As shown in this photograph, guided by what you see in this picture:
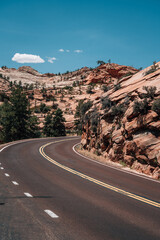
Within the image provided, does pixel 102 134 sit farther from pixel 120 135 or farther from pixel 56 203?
pixel 56 203

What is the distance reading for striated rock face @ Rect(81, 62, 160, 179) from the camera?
41.5ft

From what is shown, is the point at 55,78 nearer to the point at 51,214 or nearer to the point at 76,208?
the point at 76,208

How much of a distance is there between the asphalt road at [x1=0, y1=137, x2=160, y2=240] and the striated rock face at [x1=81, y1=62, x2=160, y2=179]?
3371 mm

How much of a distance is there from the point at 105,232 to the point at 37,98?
85921 millimetres

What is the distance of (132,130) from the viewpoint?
47.8 feet

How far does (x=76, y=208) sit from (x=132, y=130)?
32.1 feet

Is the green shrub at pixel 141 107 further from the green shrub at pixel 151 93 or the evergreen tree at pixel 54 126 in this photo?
the evergreen tree at pixel 54 126

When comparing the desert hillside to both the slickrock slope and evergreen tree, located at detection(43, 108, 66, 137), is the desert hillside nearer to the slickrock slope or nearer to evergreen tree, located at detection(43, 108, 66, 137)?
evergreen tree, located at detection(43, 108, 66, 137)

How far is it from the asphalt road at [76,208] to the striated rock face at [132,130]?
11.1 feet

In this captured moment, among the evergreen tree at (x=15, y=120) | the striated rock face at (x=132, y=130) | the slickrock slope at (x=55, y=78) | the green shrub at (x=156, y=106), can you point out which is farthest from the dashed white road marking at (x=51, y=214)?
the slickrock slope at (x=55, y=78)

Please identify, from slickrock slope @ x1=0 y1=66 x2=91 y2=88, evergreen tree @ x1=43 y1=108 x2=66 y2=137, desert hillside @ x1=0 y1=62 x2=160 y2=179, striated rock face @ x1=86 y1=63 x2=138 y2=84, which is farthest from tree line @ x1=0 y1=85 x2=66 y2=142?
slickrock slope @ x1=0 y1=66 x2=91 y2=88

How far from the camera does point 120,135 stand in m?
16.0

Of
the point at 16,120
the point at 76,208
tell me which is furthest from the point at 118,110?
the point at 16,120

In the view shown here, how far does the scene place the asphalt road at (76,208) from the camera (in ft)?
13.9
